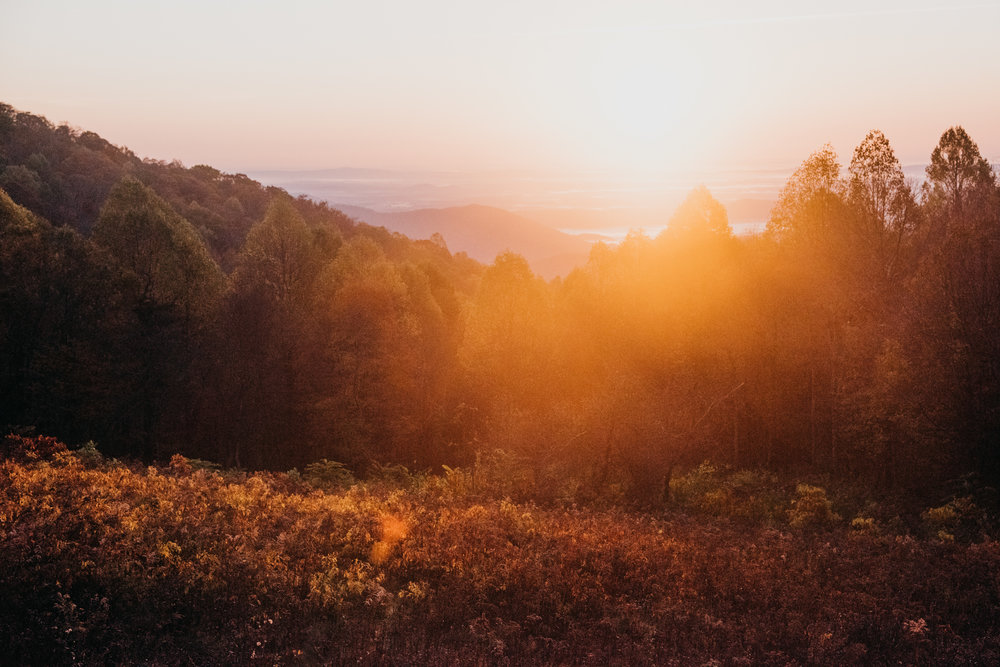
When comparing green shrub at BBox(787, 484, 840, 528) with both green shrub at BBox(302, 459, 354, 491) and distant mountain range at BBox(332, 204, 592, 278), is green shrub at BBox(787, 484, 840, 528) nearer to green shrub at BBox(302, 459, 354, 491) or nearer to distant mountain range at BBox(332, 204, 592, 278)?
green shrub at BBox(302, 459, 354, 491)

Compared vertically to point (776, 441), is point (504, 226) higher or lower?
higher

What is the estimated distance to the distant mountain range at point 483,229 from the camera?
547ft

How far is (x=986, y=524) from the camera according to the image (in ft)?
60.6

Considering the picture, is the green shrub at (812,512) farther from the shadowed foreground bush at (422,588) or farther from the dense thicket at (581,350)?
the shadowed foreground bush at (422,588)

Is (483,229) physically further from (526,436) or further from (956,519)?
(956,519)

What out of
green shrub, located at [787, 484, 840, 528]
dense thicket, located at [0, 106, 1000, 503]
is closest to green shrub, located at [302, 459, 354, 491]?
dense thicket, located at [0, 106, 1000, 503]

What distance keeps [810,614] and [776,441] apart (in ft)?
81.1

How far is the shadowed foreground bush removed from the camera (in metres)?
8.84

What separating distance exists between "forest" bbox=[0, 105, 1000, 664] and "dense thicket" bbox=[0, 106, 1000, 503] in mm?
152

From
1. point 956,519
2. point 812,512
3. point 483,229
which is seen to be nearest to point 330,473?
point 812,512

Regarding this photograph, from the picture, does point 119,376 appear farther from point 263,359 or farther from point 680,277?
point 680,277

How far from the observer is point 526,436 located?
23219 millimetres

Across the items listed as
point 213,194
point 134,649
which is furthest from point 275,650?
point 213,194

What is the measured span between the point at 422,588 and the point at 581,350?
2321 centimetres
